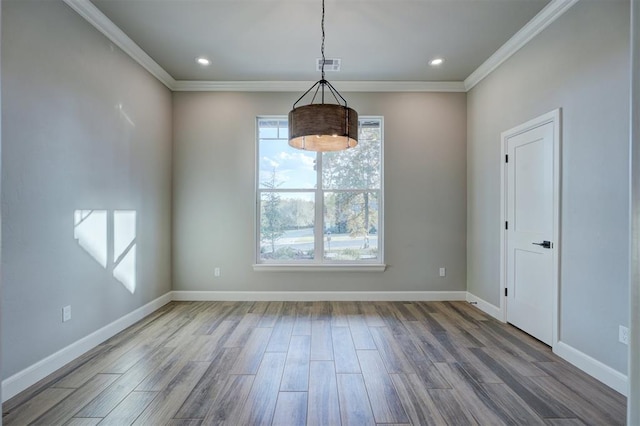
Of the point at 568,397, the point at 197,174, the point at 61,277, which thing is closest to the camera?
the point at 568,397

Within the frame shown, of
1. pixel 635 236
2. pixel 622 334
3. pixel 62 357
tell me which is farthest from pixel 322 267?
pixel 635 236

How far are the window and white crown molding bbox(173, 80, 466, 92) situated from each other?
0.42 metres

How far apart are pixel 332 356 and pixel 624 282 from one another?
2.24m

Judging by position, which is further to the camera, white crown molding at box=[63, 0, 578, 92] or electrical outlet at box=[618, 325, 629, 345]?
white crown molding at box=[63, 0, 578, 92]

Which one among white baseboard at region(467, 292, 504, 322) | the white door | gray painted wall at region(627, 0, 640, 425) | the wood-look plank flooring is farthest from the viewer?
white baseboard at region(467, 292, 504, 322)

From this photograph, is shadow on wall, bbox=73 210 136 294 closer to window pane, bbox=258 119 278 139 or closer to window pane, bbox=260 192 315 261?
window pane, bbox=260 192 315 261

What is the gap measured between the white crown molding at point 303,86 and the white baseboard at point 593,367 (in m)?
3.31

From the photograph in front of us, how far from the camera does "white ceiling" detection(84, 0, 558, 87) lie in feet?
9.30

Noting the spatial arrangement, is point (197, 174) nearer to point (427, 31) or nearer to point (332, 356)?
point (332, 356)

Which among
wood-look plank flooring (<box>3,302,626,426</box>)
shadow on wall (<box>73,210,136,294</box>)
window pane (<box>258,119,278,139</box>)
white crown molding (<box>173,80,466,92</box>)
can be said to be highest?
white crown molding (<box>173,80,466,92</box>)

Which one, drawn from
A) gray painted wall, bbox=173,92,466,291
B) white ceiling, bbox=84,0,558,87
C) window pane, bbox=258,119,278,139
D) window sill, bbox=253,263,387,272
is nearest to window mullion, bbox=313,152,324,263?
window sill, bbox=253,263,387,272

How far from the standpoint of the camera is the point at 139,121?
362cm

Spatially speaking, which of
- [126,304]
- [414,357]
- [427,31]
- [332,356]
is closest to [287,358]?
[332,356]

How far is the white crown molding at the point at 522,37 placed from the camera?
2.76m
